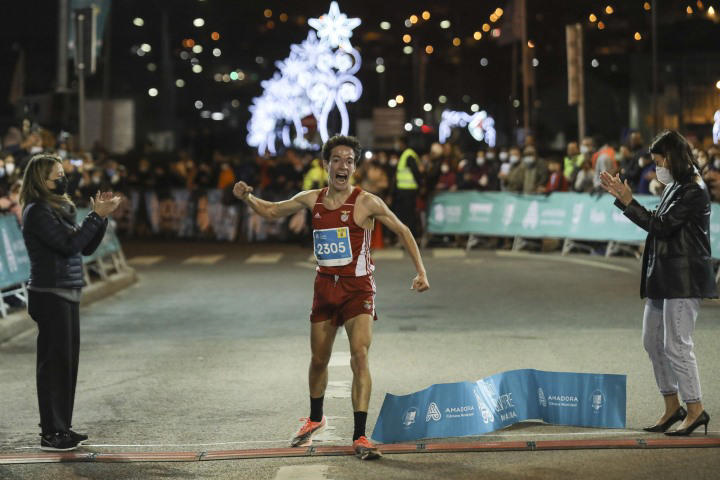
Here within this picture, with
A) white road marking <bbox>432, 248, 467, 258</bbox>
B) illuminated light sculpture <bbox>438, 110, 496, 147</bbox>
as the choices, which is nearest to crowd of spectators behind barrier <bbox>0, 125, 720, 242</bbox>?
white road marking <bbox>432, 248, 467, 258</bbox>

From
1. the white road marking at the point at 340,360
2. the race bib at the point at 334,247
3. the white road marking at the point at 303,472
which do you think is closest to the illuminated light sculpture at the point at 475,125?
the white road marking at the point at 340,360

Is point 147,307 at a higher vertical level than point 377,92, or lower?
lower

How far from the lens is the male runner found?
755 cm

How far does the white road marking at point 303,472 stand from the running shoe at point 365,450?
25 centimetres

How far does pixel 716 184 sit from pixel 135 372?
1080cm

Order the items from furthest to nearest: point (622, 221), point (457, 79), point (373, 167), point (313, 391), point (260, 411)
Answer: point (457, 79)
point (373, 167)
point (622, 221)
point (260, 411)
point (313, 391)

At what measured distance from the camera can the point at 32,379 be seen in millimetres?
10617

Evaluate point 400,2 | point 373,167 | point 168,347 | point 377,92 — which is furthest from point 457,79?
point 168,347

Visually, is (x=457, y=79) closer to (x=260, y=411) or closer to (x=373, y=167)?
(x=373, y=167)

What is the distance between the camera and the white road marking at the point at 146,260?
2347cm

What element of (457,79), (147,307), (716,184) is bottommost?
(147,307)

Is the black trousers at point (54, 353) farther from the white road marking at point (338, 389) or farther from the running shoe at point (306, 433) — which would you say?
the white road marking at point (338, 389)

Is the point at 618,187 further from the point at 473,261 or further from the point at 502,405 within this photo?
the point at 473,261

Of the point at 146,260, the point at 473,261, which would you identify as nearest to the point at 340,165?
the point at 473,261
